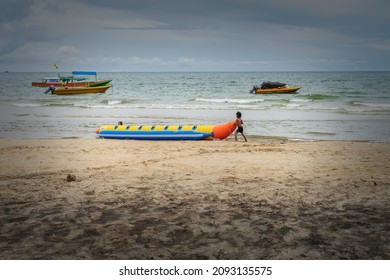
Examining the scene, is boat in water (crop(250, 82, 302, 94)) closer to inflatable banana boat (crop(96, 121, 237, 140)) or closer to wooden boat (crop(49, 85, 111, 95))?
wooden boat (crop(49, 85, 111, 95))

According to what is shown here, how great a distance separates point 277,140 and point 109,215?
7.82m

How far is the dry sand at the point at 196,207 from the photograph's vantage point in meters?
3.10

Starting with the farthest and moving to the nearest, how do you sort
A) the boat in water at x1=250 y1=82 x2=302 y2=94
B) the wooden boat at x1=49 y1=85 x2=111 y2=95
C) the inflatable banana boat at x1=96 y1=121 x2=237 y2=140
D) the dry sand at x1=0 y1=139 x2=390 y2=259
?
the boat in water at x1=250 y1=82 x2=302 y2=94
the wooden boat at x1=49 y1=85 x2=111 y2=95
the inflatable banana boat at x1=96 y1=121 x2=237 y2=140
the dry sand at x1=0 y1=139 x2=390 y2=259

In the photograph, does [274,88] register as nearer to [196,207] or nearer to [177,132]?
[177,132]

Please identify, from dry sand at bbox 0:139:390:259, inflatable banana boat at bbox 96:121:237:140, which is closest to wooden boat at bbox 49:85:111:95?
inflatable banana boat at bbox 96:121:237:140

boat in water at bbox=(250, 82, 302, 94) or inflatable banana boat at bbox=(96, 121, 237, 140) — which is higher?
boat in water at bbox=(250, 82, 302, 94)

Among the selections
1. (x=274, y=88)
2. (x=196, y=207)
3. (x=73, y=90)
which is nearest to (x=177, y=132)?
(x=196, y=207)

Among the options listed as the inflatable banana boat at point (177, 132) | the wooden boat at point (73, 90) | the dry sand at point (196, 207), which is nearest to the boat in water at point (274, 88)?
the wooden boat at point (73, 90)

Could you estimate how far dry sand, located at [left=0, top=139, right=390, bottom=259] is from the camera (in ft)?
10.2

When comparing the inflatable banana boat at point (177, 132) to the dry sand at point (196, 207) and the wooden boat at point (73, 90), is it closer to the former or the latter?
the dry sand at point (196, 207)

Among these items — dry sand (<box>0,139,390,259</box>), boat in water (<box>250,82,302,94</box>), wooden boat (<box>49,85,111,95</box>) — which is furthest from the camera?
boat in water (<box>250,82,302,94</box>)

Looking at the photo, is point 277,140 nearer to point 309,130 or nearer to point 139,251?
point 309,130

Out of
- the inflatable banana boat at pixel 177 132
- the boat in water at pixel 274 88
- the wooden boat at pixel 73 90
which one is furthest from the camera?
the boat in water at pixel 274 88
